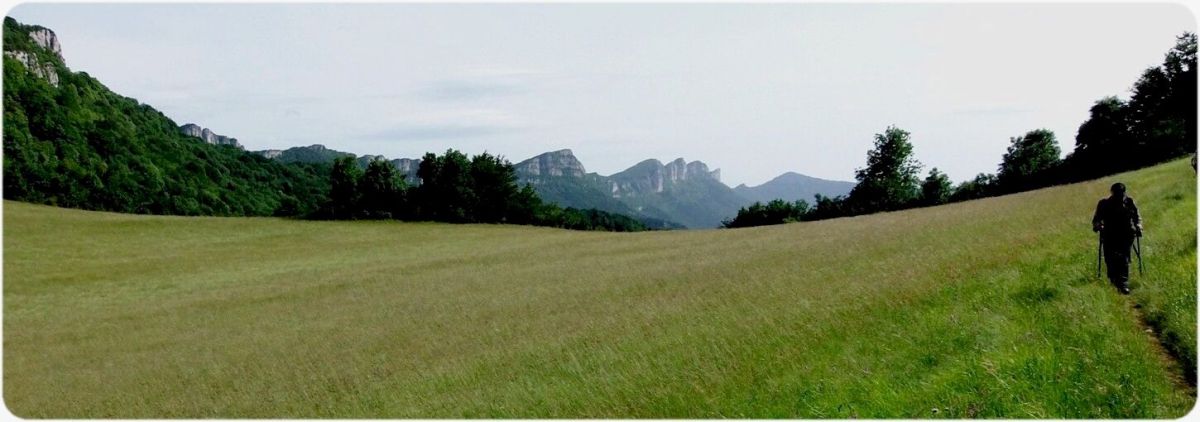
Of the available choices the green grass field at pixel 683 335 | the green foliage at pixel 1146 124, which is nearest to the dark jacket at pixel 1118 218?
the green grass field at pixel 683 335

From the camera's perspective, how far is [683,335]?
40.7ft

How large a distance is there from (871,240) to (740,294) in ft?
31.2

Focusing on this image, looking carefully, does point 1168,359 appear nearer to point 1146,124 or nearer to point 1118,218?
point 1118,218

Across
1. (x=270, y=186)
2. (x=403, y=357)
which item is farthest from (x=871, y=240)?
(x=270, y=186)

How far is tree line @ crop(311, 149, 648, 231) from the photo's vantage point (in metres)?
72.4

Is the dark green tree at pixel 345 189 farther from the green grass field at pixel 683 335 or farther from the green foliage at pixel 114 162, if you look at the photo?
the green grass field at pixel 683 335

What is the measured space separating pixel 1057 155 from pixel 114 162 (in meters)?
107

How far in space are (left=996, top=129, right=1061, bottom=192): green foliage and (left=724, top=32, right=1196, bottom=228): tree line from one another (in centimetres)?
10

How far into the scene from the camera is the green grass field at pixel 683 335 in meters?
7.37

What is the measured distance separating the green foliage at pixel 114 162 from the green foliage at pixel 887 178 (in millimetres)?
65754

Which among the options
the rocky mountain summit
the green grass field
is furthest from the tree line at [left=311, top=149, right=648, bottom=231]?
the rocky mountain summit

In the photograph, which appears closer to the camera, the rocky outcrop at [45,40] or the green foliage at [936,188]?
the green foliage at [936,188]

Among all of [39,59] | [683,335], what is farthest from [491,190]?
[39,59]

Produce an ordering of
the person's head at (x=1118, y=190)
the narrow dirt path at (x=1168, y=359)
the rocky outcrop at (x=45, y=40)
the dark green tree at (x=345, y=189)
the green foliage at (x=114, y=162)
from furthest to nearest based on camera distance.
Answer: the rocky outcrop at (x=45, y=40), the dark green tree at (x=345, y=189), the green foliage at (x=114, y=162), the person's head at (x=1118, y=190), the narrow dirt path at (x=1168, y=359)
